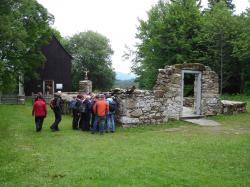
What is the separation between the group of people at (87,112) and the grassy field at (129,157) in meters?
0.47

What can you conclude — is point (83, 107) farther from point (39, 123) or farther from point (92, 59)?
point (92, 59)

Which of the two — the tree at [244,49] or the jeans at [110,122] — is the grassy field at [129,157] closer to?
the jeans at [110,122]

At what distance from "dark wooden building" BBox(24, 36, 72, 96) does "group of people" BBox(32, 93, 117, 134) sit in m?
24.7

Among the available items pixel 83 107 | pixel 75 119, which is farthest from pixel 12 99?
pixel 83 107

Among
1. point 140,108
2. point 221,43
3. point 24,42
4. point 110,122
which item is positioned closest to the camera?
point 110,122

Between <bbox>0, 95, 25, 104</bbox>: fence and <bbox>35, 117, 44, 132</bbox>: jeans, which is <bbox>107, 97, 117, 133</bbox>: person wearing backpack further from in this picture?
<bbox>0, 95, 25, 104</bbox>: fence

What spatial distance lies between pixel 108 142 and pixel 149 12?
3347 cm

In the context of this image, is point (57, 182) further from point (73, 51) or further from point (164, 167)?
point (73, 51)

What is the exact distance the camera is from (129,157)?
32.9ft

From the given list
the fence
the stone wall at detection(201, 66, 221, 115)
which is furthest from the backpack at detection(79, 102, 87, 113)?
the fence

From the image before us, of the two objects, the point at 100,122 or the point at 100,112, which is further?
the point at 100,122

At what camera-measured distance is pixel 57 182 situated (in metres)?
7.82

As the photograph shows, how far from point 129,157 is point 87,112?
5818 millimetres

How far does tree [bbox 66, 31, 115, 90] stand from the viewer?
58.8 m
